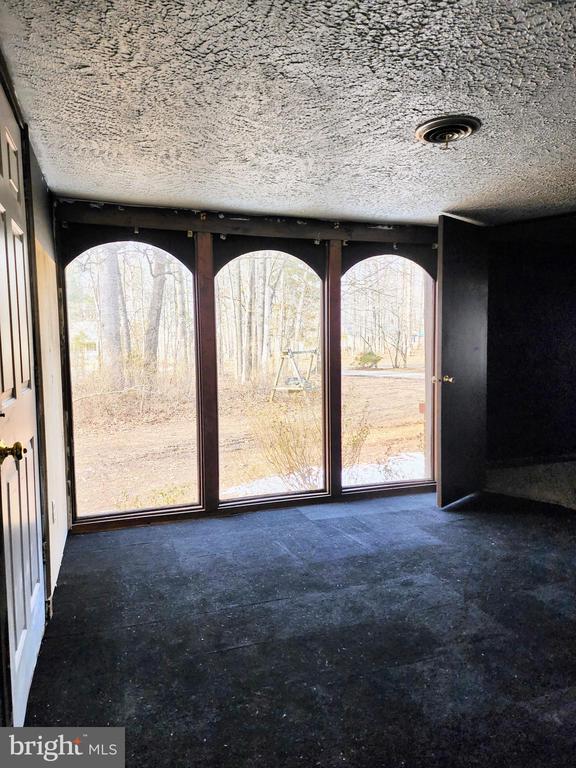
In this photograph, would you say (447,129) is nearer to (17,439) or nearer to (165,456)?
(17,439)

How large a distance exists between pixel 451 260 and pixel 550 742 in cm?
309

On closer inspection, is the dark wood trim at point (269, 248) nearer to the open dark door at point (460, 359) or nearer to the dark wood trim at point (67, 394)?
the open dark door at point (460, 359)

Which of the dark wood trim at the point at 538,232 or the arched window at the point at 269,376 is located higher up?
the dark wood trim at the point at 538,232

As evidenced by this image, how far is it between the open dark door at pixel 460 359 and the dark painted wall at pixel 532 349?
742 millimetres

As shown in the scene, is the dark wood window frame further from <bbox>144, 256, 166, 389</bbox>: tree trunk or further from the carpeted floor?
the carpeted floor

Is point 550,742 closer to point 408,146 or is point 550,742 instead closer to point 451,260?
point 408,146

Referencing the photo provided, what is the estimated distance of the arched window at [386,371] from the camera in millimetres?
4262

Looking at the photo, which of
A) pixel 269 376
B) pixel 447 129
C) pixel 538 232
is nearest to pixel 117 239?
pixel 269 376

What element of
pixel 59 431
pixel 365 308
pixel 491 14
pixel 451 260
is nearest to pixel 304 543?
pixel 59 431

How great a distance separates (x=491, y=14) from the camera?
58.6 inches

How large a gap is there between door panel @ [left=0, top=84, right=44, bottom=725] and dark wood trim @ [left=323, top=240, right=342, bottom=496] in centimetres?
241

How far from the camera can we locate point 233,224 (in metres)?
3.82

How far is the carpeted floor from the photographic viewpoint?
5.49ft

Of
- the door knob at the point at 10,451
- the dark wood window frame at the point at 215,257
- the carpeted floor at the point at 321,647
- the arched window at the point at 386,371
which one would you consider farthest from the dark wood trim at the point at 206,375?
the door knob at the point at 10,451
